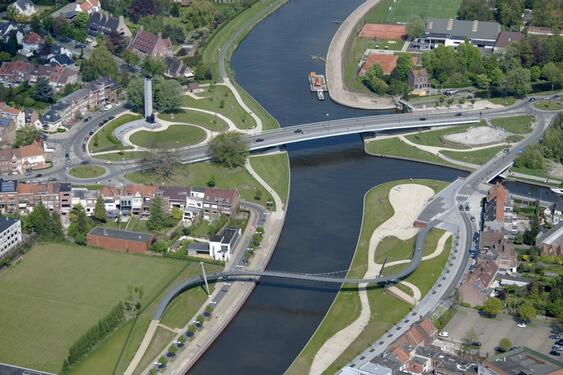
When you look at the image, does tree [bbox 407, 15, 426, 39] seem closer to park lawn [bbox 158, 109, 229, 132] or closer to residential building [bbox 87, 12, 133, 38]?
park lawn [bbox 158, 109, 229, 132]

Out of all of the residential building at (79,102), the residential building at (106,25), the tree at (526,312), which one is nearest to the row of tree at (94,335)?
the tree at (526,312)

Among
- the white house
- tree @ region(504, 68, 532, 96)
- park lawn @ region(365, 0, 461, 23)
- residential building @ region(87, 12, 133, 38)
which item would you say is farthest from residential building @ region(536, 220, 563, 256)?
residential building @ region(87, 12, 133, 38)

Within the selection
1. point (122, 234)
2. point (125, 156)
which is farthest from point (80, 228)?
point (125, 156)

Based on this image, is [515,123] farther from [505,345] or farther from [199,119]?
[505,345]

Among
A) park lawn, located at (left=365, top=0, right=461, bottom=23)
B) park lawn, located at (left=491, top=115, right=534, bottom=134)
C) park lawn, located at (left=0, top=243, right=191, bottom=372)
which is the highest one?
park lawn, located at (left=365, top=0, right=461, bottom=23)

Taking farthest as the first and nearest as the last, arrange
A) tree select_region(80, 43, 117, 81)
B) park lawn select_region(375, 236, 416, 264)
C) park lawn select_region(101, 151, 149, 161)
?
tree select_region(80, 43, 117, 81) < park lawn select_region(101, 151, 149, 161) < park lawn select_region(375, 236, 416, 264)

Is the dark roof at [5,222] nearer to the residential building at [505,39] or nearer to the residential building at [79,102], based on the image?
the residential building at [79,102]
